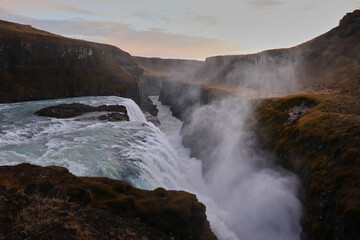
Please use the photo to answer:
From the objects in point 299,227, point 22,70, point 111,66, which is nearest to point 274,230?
point 299,227

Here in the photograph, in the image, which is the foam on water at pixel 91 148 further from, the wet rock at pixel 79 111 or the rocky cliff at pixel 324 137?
the rocky cliff at pixel 324 137

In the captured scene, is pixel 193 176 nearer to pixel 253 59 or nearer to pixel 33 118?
pixel 33 118

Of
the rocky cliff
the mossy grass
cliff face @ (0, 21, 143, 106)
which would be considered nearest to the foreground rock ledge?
the mossy grass

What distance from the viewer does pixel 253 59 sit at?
8862 cm

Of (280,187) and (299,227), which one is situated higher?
(280,187)

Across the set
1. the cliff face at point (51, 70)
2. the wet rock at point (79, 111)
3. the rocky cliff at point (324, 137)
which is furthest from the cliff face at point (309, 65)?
the cliff face at point (51, 70)

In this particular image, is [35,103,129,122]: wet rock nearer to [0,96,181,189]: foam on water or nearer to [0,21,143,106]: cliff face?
[0,96,181,189]: foam on water

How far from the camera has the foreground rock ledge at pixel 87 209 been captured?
346 inches

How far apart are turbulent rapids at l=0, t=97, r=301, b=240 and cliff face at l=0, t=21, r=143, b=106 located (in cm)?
2426

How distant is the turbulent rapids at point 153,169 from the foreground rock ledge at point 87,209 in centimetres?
468

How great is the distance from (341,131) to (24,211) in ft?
70.8

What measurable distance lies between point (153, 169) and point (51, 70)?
184 ft

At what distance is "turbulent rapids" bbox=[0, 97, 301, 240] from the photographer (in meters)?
20.0

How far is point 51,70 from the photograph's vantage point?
65875 millimetres
